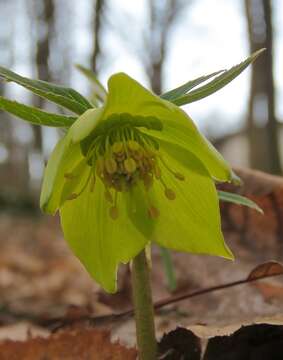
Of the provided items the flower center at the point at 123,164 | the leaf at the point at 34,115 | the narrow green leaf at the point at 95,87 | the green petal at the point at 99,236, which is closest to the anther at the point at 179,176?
the flower center at the point at 123,164

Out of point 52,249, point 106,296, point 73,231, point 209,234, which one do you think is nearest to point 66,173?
point 73,231

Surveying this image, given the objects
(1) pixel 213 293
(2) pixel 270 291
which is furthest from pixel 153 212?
(1) pixel 213 293

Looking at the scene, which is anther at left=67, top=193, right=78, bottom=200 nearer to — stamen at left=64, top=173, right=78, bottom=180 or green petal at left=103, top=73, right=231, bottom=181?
stamen at left=64, top=173, right=78, bottom=180

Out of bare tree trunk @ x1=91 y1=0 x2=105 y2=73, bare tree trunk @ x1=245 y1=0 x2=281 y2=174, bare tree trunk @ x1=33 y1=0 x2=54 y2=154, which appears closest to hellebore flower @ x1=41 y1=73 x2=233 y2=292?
bare tree trunk @ x1=245 y1=0 x2=281 y2=174

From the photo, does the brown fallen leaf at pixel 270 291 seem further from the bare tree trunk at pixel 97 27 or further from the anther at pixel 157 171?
the bare tree trunk at pixel 97 27

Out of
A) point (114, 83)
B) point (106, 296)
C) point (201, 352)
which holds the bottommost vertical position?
point (106, 296)

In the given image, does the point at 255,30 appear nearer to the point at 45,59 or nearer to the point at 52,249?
the point at 52,249
